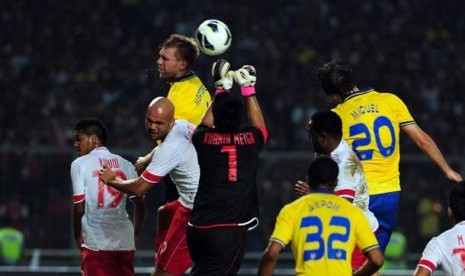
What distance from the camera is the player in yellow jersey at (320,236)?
875cm

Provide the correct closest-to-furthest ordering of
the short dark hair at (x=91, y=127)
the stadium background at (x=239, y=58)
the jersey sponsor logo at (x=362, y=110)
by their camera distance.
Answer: the jersey sponsor logo at (x=362, y=110)
the short dark hair at (x=91, y=127)
the stadium background at (x=239, y=58)

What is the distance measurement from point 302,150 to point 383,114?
10.4m

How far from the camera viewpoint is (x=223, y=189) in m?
9.98

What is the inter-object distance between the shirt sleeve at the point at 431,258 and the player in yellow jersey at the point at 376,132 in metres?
1.80

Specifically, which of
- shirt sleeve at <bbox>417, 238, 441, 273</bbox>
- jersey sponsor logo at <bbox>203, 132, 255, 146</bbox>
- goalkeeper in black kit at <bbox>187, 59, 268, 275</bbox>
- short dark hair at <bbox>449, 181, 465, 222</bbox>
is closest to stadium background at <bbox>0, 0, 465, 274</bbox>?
goalkeeper in black kit at <bbox>187, 59, 268, 275</bbox>

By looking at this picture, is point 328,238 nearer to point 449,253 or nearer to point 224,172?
point 449,253

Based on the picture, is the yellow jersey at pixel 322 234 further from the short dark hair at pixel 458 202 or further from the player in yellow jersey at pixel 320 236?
the short dark hair at pixel 458 202

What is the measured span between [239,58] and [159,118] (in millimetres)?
14214

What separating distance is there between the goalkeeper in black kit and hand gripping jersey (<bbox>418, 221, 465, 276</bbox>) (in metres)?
1.57

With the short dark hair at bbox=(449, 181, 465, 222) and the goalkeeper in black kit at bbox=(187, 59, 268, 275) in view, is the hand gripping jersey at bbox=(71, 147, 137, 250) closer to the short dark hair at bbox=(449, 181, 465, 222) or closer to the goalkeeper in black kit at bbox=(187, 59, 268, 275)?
the goalkeeper in black kit at bbox=(187, 59, 268, 275)

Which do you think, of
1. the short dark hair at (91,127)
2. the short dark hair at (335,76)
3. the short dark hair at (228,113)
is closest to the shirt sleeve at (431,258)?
the short dark hair at (228,113)

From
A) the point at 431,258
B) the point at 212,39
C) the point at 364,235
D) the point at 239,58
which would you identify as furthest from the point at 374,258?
the point at 239,58

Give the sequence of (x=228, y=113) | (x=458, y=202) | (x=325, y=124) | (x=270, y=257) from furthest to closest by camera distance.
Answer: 1. (x=228, y=113)
2. (x=325, y=124)
3. (x=458, y=202)
4. (x=270, y=257)

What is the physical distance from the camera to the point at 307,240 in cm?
877
